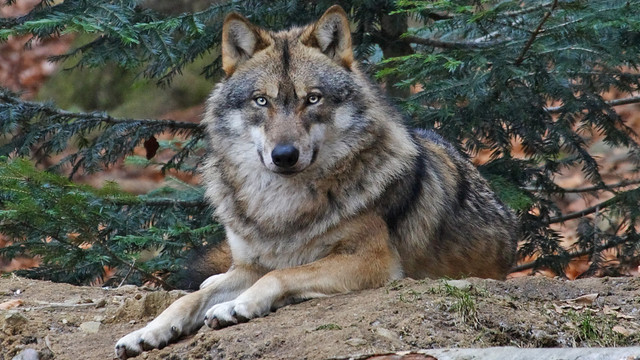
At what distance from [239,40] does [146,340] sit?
2.08 m

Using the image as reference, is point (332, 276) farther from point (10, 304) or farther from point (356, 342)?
point (10, 304)

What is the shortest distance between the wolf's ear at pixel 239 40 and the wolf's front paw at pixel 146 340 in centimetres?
184

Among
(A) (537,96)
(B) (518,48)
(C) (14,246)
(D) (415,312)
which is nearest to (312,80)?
(D) (415,312)

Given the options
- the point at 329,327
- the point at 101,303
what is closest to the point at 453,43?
the point at 101,303

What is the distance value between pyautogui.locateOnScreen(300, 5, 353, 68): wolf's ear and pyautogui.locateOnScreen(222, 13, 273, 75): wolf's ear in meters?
0.28

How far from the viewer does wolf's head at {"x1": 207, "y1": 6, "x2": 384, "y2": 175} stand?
15.5 feet

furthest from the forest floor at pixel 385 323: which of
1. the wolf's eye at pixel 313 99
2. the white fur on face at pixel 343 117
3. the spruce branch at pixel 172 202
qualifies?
the spruce branch at pixel 172 202

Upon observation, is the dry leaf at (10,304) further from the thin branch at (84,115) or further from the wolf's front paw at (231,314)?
the thin branch at (84,115)

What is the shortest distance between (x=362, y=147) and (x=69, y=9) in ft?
8.90

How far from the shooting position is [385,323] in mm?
3848

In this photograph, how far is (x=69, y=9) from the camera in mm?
6133

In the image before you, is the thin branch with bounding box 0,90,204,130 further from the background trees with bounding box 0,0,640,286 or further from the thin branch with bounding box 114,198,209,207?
the thin branch with bounding box 114,198,209,207

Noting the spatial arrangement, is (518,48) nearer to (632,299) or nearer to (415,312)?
(632,299)

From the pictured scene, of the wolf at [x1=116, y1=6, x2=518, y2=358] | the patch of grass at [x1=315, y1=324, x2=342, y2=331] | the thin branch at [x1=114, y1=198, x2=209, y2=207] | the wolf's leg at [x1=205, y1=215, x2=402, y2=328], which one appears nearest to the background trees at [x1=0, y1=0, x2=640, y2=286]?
the thin branch at [x1=114, y1=198, x2=209, y2=207]
